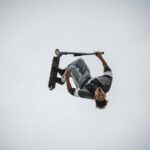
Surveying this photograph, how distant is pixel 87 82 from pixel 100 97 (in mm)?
464

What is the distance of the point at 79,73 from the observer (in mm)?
4422

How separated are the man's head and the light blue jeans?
427mm

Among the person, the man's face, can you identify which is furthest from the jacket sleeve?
the man's face

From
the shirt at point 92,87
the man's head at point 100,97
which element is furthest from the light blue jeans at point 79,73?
the man's head at point 100,97

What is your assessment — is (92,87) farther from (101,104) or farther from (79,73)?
(79,73)

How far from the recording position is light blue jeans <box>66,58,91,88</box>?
4.41 meters

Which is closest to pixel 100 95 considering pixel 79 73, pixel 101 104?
pixel 101 104

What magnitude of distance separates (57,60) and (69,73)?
0.32 metres

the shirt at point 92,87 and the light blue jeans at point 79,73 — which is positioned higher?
the light blue jeans at point 79,73

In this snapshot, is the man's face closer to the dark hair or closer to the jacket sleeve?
the dark hair

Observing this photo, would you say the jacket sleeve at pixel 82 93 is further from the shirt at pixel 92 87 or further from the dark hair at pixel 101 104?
the dark hair at pixel 101 104

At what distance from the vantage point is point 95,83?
4172mm

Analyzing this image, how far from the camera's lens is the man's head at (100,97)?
13.1ft
